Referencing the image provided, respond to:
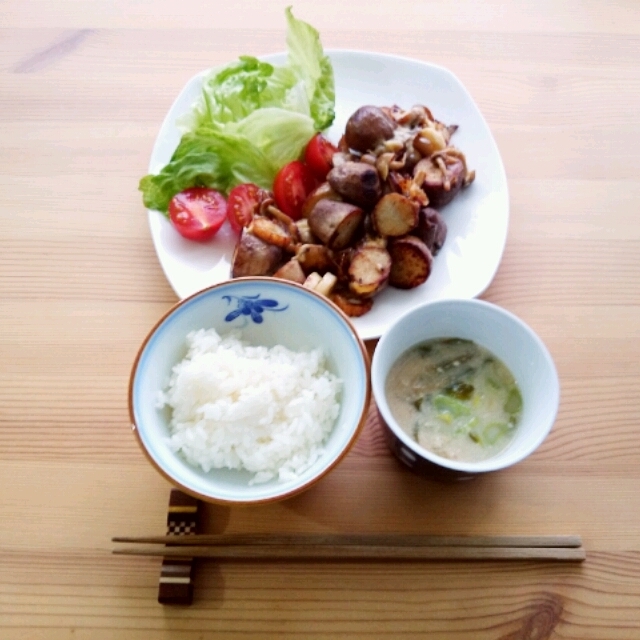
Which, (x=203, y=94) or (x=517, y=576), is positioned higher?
(x=203, y=94)

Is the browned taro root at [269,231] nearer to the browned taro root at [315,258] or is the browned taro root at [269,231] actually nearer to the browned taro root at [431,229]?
the browned taro root at [315,258]

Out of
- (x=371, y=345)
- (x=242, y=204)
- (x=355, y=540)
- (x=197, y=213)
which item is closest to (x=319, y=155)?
(x=242, y=204)

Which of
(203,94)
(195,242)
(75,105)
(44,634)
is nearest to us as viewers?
(44,634)

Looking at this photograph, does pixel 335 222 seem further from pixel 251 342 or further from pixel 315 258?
pixel 251 342

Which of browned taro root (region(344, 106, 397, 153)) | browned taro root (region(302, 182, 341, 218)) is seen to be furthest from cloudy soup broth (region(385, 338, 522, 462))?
browned taro root (region(344, 106, 397, 153))

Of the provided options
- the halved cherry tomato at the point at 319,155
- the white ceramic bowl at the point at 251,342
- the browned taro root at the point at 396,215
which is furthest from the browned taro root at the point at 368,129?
the white ceramic bowl at the point at 251,342

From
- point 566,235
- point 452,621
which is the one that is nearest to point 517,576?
point 452,621

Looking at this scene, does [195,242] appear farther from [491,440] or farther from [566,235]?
[566,235]
